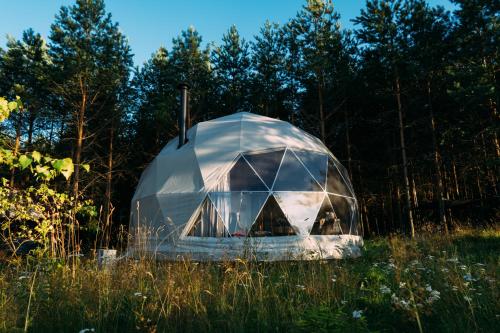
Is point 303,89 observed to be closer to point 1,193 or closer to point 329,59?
point 329,59

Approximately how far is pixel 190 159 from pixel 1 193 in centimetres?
793

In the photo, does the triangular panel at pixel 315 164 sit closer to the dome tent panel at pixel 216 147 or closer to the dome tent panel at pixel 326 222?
the dome tent panel at pixel 326 222

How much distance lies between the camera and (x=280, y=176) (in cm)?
1135

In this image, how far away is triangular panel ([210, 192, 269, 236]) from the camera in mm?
10352

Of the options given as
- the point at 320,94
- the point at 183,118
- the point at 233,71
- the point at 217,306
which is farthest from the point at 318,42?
the point at 217,306

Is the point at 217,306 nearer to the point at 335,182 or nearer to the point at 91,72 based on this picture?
the point at 335,182

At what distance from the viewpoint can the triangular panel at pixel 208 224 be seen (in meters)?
10.2

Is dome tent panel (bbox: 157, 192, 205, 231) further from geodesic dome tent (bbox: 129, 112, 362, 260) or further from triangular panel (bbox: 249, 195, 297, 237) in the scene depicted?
triangular panel (bbox: 249, 195, 297, 237)

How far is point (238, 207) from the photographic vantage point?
10.6 metres

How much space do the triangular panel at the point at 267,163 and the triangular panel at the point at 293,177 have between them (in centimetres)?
16

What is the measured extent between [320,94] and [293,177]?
1174 cm

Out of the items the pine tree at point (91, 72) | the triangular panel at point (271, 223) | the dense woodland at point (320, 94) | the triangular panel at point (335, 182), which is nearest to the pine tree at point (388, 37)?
the dense woodland at point (320, 94)

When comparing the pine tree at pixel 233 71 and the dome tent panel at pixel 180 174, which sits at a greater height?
the pine tree at pixel 233 71

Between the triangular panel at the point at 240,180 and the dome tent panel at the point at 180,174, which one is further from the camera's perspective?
the dome tent panel at the point at 180,174
